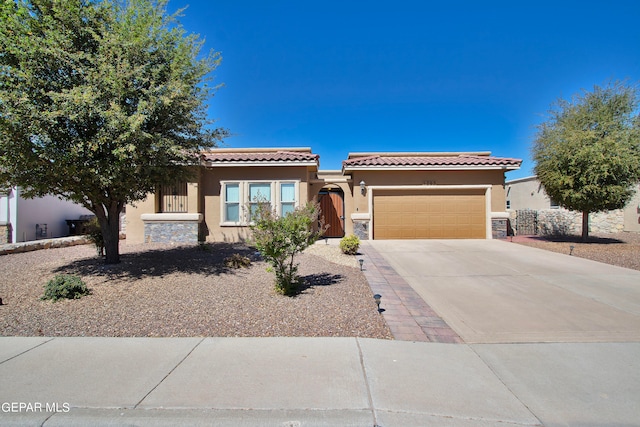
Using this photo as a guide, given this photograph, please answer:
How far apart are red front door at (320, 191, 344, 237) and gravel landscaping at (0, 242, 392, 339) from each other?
7.12 metres

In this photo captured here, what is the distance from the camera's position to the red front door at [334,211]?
52.7 feet

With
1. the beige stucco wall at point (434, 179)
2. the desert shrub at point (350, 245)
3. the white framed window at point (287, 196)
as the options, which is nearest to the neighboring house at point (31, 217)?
the white framed window at point (287, 196)

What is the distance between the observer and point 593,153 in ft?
37.7

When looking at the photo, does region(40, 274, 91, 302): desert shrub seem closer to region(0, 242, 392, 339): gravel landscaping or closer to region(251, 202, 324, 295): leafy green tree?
region(0, 242, 392, 339): gravel landscaping

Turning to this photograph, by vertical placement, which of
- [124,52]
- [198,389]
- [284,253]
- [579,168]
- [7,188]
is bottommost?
[198,389]

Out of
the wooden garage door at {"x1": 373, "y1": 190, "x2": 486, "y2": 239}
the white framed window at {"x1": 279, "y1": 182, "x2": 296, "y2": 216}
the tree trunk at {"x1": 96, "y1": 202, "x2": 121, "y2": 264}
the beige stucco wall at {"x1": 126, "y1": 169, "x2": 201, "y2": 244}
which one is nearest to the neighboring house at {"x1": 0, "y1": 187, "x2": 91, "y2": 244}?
the beige stucco wall at {"x1": 126, "y1": 169, "x2": 201, "y2": 244}

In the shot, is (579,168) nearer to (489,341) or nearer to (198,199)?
(489,341)

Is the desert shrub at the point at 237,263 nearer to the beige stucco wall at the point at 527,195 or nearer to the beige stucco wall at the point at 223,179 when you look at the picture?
the beige stucco wall at the point at 223,179

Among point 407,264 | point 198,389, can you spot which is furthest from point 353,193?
point 198,389

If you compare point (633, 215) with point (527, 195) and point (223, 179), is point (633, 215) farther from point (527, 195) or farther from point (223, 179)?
point (223, 179)

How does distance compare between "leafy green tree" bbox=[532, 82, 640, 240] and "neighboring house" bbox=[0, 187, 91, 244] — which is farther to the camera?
"neighboring house" bbox=[0, 187, 91, 244]

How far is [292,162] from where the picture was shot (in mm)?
13312

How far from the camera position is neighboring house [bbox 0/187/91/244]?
14.9m

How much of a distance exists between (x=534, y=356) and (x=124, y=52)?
842 cm
